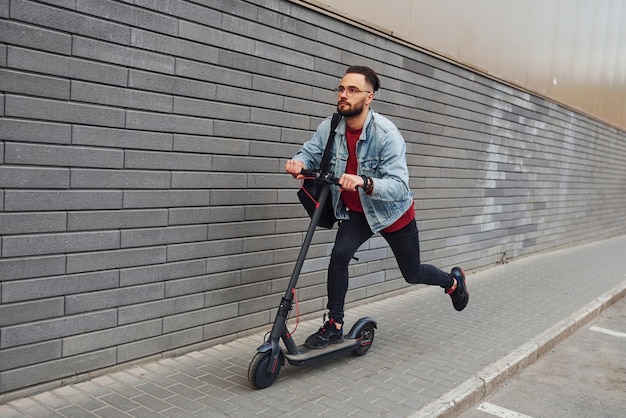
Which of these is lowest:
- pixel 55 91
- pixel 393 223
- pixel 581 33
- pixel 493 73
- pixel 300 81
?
pixel 393 223

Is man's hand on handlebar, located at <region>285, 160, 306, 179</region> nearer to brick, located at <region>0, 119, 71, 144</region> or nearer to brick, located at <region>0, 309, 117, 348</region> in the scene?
brick, located at <region>0, 119, 71, 144</region>

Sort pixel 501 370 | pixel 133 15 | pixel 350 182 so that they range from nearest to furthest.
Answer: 1. pixel 350 182
2. pixel 133 15
3. pixel 501 370

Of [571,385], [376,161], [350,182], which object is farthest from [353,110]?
[571,385]

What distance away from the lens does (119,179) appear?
3967 mm

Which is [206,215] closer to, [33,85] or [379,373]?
[33,85]

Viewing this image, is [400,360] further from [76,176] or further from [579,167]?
[579,167]

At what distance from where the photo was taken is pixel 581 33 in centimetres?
1234

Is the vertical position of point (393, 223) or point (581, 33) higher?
point (581, 33)

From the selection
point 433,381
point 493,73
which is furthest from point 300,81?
point 493,73

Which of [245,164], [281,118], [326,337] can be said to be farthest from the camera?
[281,118]

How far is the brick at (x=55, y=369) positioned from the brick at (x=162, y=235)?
0.72 m

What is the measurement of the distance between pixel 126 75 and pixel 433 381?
2.94 m

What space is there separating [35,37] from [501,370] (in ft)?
12.9

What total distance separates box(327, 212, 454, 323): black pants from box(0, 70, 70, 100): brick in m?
2.08
